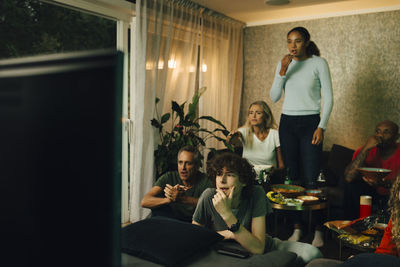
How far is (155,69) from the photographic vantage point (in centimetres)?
370

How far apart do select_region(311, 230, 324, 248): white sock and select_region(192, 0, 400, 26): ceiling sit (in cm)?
259

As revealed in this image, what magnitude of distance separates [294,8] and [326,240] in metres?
2.79

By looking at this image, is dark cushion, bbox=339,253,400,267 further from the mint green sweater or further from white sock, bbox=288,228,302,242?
the mint green sweater

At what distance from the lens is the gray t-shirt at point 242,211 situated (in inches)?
76.2

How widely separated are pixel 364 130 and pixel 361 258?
3.57 meters

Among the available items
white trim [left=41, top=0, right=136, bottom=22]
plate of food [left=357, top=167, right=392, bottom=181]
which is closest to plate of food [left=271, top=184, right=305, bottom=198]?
plate of food [left=357, top=167, right=392, bottom=181]

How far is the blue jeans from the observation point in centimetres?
352

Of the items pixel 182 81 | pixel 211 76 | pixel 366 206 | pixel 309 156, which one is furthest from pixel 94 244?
pixel 211 76

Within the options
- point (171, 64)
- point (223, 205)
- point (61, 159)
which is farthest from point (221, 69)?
point (61, 159)

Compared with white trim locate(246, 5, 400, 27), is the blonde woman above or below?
below

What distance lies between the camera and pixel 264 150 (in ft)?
12.5

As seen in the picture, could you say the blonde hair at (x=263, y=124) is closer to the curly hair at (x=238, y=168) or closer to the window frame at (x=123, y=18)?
the window frame at (x=123, y=18)

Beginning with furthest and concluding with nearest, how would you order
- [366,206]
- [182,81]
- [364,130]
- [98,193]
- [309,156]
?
[364,130] → [182,81] → [309,156] → [366,206] → [98,193]

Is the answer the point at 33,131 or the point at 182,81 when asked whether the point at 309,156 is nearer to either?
the point at 182,81
